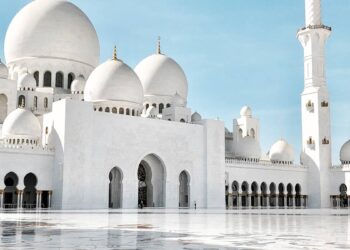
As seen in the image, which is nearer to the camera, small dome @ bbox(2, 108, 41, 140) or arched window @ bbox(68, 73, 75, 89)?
small dome @ bbox(2, 108, 41, 140)

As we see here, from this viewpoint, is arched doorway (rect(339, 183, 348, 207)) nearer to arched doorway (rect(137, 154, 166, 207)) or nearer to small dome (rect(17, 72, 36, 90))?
arched doorway (rect(137, 154, 166, 207))

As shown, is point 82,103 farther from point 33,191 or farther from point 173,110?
point 173,110

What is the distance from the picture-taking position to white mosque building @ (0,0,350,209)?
72.1 ft

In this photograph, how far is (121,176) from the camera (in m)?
23.6

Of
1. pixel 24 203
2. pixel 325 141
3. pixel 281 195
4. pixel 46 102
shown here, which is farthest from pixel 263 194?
pixel 24 203

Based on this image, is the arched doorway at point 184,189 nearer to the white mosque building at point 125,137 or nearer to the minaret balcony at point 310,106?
the white mosque building at point 125,137

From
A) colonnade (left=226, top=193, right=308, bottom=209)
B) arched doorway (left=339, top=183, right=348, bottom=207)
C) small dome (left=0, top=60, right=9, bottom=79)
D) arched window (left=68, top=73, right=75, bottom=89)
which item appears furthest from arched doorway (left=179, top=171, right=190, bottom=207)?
arched doorway (left=339, top=183, right=348, bottom=207)

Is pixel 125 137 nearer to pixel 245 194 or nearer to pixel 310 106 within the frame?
pixel 245 194

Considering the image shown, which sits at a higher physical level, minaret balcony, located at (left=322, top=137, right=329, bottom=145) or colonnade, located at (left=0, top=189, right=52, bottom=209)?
minaret balcony, located at (left=322, top=137, right=329, bottom=145)

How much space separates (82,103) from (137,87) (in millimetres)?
4193

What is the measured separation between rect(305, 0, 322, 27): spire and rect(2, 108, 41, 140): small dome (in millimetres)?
18789

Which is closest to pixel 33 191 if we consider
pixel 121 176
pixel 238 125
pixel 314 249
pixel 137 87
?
pixel 121 176

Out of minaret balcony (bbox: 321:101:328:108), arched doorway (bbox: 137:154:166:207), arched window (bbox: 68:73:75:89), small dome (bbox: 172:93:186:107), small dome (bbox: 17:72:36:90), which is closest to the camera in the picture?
arched doorway (bbox: 137:154:166:207)

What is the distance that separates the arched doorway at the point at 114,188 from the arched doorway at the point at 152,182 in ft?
5.33
